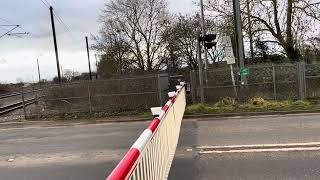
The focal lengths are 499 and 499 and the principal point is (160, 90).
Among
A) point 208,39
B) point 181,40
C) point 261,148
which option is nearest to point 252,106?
point 208,39

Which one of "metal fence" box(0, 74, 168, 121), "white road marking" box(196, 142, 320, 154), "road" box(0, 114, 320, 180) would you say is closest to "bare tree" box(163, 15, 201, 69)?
"metal fence" box(0, 74, 168, 121)

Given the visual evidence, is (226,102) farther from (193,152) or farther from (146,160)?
(146,160)

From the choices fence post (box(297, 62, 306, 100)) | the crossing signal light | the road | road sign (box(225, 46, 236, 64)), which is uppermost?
the crossing signal light

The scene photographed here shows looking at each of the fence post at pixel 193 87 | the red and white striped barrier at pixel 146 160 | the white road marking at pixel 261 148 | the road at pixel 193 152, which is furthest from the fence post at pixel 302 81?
the red and white striped barrier at pixel 146 160

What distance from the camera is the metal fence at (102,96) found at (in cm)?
2098

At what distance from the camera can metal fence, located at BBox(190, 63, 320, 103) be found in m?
20.6

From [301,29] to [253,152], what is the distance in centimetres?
2404

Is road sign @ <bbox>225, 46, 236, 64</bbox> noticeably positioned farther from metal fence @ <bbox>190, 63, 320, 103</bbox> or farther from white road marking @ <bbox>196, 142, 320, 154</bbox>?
white road marking @ <bbox>196, 142, 320, 154</bbox>

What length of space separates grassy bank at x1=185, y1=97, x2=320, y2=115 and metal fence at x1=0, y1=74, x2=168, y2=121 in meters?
2.36

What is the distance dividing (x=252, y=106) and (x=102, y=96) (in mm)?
6497

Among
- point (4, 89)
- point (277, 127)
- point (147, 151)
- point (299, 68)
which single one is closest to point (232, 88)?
point (299, 68)

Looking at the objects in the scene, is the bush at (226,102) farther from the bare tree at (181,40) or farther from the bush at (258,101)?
the bare tree at (181,40)

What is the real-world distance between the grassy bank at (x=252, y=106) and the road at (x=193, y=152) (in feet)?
9.33

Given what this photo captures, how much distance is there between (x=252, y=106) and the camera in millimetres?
18797
